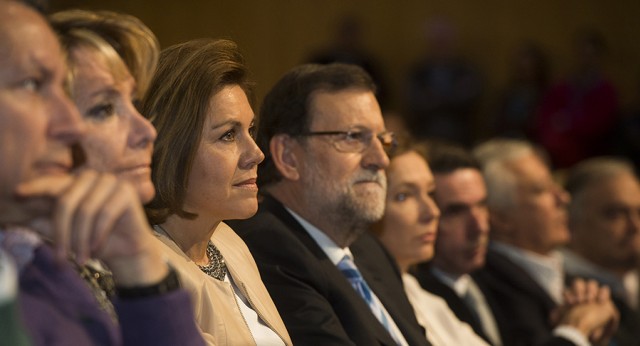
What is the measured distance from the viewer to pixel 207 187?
8.82ft

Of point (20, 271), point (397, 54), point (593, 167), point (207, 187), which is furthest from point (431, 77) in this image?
point (20, 271)

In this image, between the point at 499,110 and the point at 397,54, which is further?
the point at 397,54

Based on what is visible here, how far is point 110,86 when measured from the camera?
2.00m

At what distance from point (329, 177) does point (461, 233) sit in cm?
125

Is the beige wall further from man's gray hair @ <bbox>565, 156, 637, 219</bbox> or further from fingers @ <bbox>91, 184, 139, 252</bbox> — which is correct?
fingers @ <bbox>91, 184, 139, 252</bbox>

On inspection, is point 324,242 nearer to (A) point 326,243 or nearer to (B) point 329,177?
(A) point 326,243

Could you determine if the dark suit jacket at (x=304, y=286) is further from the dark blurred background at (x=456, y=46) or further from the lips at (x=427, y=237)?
the dark blurred background at (x=456, y=46)

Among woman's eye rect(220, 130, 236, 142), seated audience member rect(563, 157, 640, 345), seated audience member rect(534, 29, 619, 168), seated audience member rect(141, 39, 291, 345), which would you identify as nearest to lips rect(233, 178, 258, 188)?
seated audience member rect(141, 39, 291, 345)

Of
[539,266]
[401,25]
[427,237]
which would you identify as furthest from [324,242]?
[401,25]

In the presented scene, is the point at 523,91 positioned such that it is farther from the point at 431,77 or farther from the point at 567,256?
the point at 567,256

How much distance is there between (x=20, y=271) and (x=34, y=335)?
0.12 m

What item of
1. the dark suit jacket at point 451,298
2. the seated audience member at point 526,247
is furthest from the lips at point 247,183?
the seated audience member at point 526,247

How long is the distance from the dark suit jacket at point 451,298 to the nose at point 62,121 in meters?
2.76

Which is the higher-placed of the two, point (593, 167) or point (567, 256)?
point (593, 167)
